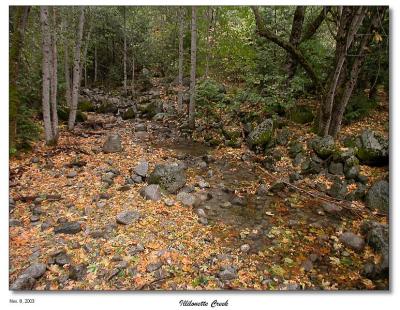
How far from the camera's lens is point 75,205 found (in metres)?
5.60

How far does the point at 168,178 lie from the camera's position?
6.42 meters

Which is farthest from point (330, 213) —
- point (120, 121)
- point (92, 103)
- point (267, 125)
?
point (92, 103)

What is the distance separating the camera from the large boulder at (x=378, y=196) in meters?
5.50

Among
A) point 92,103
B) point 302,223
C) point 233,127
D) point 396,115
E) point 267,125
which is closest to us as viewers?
point 396,115

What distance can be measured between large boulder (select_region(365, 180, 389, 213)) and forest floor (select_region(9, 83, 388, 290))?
199 mm

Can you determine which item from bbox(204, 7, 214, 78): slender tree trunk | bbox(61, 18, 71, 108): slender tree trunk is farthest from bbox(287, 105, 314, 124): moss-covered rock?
bbox(61, 18, 71, 108): slender tree trunk

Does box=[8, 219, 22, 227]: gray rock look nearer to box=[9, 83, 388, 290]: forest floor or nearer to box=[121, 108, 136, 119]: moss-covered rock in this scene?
box=[9, 83, 388, 290]: forest floor

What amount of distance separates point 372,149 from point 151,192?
201 inches

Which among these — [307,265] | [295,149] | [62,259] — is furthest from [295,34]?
[62,259]

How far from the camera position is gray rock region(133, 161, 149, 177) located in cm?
681

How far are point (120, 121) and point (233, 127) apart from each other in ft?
16.8

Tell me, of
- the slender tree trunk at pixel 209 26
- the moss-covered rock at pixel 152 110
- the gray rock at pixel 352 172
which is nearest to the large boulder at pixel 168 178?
the gray rock at pixel 352 172

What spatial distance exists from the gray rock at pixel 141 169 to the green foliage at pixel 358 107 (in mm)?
6077
